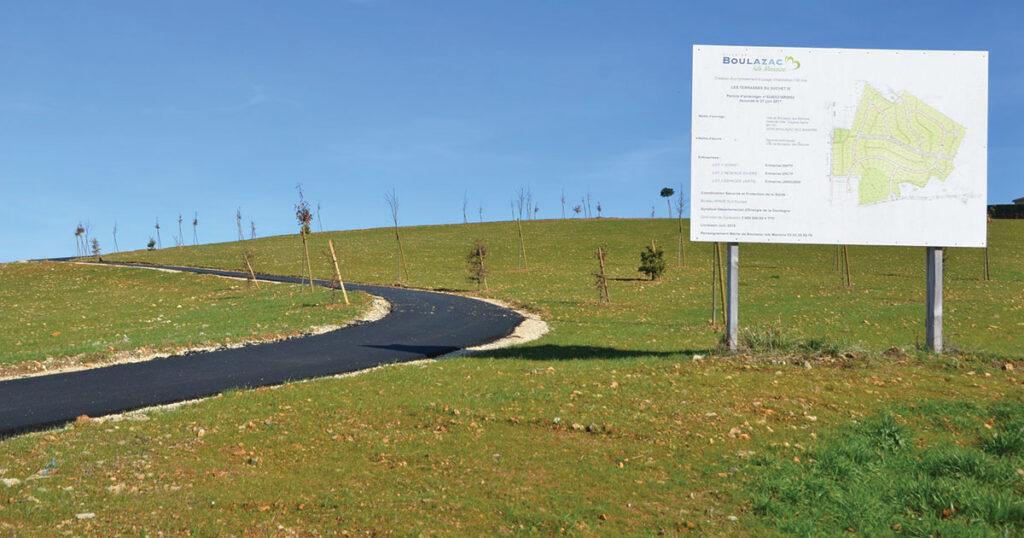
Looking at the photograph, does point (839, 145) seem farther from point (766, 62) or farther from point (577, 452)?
point (577, 452)

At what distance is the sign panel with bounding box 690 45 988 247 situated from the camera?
1642 cm

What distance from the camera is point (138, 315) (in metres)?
32.3

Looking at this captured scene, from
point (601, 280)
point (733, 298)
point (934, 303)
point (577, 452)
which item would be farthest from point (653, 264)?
point (577, 452)

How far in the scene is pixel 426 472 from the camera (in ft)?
27.5

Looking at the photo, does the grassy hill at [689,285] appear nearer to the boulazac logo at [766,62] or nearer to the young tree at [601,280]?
the young tree at [601,280]

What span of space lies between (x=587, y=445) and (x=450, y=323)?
61.7 feet

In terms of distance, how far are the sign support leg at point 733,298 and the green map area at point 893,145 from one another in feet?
10.4

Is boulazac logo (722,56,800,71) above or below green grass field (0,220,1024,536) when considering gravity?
above

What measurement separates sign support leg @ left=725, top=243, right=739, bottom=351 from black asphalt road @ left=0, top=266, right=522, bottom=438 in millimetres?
8594

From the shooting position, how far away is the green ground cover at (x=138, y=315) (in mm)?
20609

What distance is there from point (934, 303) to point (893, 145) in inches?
160

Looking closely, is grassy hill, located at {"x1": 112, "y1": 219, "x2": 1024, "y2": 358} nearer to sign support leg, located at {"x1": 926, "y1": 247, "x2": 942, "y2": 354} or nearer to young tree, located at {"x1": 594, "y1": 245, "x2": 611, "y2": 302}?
sign support leg, located at {"x1": 926, "y1": 247, "x2": 942, "y2": 354}

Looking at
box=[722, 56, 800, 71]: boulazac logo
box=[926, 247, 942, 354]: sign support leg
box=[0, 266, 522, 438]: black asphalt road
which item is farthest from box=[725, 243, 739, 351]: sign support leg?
box=[0, 266, 522, 438]: black asphalt road

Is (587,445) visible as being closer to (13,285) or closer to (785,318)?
(785,318)
